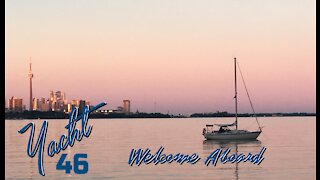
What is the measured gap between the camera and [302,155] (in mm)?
57188

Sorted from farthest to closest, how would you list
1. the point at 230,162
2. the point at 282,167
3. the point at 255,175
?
1. the point at 230,162
2. the point at 282,167
3. the point at 255,175

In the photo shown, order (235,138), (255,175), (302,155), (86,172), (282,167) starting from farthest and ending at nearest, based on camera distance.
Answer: (235,138) → (302,155) → (282,167) → (86,172) → (255,175)

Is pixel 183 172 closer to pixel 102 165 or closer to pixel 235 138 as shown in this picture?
pixel 102 165

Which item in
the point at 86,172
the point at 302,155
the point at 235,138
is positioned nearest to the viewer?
the point at 86,172

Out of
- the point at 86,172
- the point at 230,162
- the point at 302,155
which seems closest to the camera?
the point at 86,172
